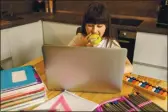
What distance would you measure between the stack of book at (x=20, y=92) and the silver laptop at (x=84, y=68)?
0.30ft

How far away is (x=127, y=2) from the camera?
8.11 feet

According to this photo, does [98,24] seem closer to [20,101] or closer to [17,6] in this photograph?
[20,101]

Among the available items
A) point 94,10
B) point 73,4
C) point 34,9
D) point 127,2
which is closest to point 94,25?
point 94,10

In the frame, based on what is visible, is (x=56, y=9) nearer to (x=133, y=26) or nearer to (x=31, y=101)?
(x=133, y=26)

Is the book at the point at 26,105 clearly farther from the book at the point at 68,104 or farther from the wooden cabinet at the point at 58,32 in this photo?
the wooden cabinet at the point at 58,32

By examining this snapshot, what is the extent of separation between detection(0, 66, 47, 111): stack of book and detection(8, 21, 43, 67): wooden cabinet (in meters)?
1.29

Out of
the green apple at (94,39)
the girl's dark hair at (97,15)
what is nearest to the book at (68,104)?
the green apple at (94,39)

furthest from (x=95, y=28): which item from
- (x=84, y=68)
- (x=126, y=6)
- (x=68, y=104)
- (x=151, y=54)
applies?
(x=126, y=6)

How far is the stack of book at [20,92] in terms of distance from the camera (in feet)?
2.67

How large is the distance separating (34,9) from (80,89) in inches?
86.6

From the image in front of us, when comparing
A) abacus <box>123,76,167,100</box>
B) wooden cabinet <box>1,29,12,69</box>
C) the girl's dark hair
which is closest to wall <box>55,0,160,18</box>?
wooden cabinet <box>1,29,12,69</box>

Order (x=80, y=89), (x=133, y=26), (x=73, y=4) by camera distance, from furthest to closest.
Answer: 1. (x=73, y=4)
2. (x=133, y=26)
3. (x=80, y=89)

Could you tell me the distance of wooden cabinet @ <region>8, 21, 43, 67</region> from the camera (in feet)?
6.98

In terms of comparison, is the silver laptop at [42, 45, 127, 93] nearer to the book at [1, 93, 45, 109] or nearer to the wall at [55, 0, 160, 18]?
the book at [1, 93, 45, 109]
